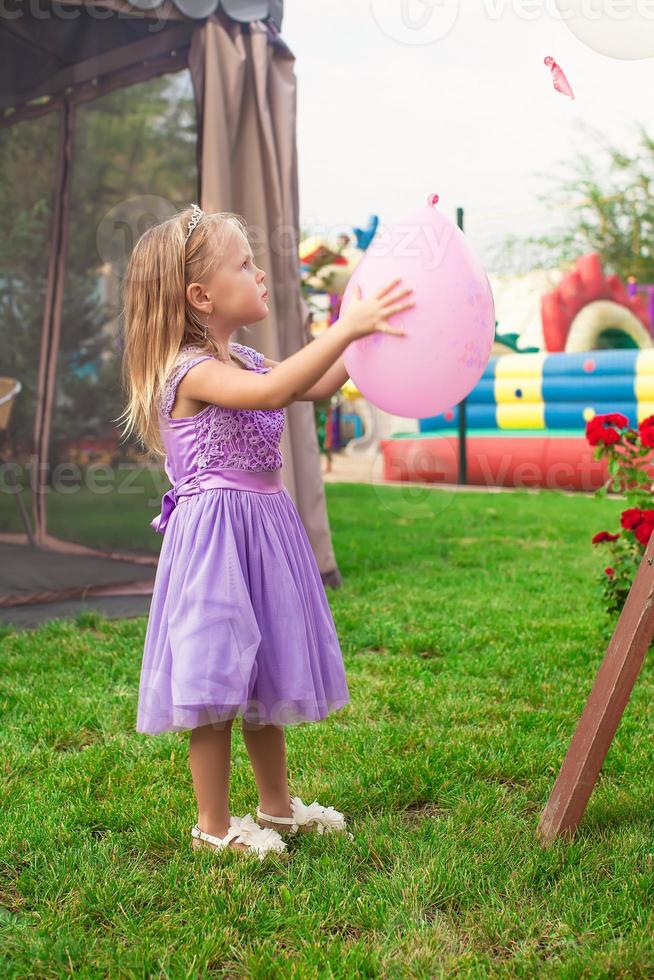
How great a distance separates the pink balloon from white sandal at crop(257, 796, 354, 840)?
0.83 m

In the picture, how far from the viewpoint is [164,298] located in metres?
1.73

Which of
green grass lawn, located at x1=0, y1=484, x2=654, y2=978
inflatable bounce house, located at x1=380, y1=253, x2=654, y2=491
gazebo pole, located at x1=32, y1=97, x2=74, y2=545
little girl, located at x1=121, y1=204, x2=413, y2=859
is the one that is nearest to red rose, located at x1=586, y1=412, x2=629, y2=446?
green grass lawn, located at x1=0, y1=484, x2=654, y2=978

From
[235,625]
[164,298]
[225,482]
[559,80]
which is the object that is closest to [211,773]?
[235,625]

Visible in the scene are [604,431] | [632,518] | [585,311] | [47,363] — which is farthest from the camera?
[585,311]

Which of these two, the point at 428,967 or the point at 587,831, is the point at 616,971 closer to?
the point at 428,967

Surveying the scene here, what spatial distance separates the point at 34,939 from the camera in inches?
57.7

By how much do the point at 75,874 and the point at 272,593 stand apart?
60cm

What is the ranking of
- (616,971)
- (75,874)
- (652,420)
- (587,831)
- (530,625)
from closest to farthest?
1. (616,971)
2. (75,874)
3. (587,831)
4. (652,420)
5. (530,625)

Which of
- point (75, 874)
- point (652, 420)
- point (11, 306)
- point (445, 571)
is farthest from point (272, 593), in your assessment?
point (11, 306)

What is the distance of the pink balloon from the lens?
1427 mm

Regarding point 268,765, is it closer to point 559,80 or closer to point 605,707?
point 605,707

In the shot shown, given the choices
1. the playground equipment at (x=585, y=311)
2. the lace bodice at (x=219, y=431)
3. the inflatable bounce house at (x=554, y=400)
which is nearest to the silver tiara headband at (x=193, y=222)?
the lace bodice at (x=219, y=431)

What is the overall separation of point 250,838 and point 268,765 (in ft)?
0.46

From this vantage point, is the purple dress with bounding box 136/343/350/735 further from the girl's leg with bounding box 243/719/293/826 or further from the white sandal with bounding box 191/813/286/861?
the white sandal with bounding box 191/813/286/861
